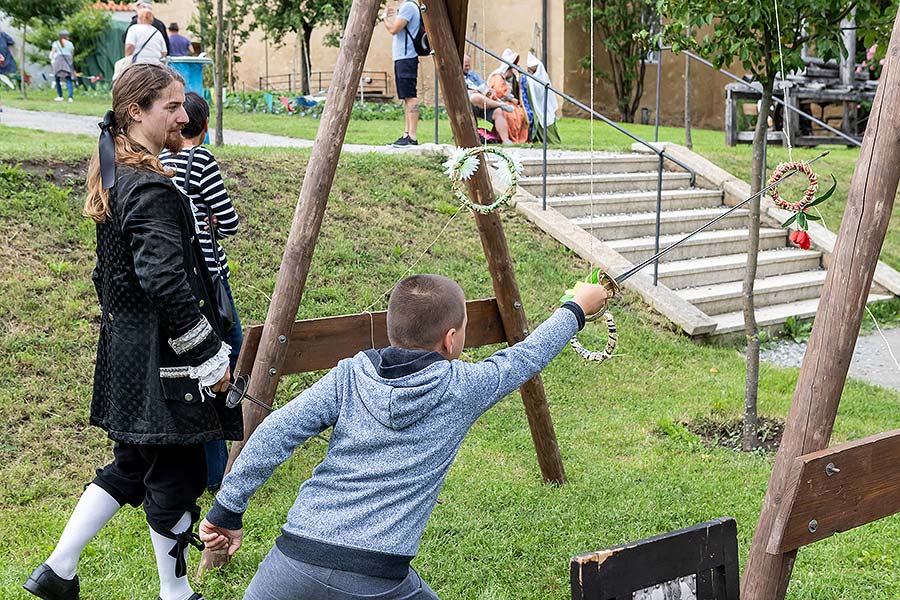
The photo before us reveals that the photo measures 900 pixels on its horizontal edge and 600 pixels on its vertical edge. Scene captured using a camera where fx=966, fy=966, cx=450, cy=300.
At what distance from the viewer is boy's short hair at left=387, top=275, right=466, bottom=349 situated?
2.50 meters

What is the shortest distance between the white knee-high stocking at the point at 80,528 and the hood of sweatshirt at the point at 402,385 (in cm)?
141

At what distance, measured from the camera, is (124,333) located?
10.3 feet

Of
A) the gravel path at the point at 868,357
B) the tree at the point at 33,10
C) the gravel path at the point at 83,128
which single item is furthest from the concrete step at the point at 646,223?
the tree at the point at 33,10

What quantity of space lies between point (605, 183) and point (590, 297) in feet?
24.1

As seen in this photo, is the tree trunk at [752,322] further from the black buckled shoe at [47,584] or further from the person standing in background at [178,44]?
the person standing in background at [178,44]

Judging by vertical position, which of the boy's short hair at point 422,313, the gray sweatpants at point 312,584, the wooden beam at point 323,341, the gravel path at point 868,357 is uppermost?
the boy's short hair at point 422,313

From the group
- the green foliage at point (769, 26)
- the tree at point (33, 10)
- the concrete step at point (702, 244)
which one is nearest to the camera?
the green foliage at point (769, 26)

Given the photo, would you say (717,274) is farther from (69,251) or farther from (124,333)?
(124,333)

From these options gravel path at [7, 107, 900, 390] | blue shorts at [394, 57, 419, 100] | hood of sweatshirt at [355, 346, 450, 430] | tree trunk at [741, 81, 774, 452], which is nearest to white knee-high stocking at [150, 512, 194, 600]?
hood of sweatshirt at [355, 346, 450, 430]

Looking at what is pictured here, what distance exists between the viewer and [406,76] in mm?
10484

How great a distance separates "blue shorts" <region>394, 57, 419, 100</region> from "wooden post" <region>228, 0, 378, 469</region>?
6.85 metres

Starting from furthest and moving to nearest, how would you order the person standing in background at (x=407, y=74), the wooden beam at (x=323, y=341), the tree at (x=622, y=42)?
the tree at (x=622, y=42)
the person standing in background at (x=407, y=74)
the wooden beam at (x=323, y=341)

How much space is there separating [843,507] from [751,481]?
2642 mm

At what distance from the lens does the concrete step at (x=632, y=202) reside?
366 inches
